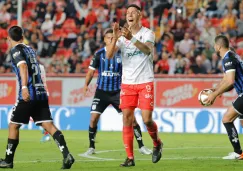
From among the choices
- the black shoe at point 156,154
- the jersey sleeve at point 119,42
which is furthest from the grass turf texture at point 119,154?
the jersey sleeve at point 119,42

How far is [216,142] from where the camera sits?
18.8 m

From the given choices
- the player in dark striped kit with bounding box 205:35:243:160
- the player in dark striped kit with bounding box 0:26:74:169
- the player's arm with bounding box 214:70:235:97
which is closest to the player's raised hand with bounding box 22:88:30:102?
the player in dark striped kit with bounding box 0:26:74:169

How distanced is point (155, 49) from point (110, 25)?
2.63 metres

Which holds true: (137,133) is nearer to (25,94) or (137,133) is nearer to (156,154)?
(156,154)

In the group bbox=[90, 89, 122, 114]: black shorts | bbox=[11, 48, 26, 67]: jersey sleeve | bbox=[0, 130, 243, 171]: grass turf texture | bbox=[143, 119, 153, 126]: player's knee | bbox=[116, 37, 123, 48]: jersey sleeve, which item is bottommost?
bbox=[0, 130, 243, 171]: grass turf texture

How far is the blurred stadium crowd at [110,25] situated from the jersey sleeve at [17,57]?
1344 cm

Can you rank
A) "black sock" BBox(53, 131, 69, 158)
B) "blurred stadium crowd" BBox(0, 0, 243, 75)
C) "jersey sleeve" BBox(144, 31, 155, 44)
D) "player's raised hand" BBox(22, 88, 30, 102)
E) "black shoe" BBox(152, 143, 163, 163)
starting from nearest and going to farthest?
"player's raised hand" BBox(22, 88, 30, 102) < "black sock" BBox(53, 131, 69, 158) < "jersey sleeve" BBox(144, 31, 155, 44) < "black shoe" BBox(152, 143, 163, 163) < "blurred stadium crowd" BBox(0, 0, 243, 75)

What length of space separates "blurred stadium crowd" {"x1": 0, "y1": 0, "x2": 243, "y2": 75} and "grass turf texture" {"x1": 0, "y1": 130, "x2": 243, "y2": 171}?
4.22m

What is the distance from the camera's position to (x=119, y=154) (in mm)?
14930

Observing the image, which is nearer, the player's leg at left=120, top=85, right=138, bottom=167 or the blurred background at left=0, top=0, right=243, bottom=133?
the player's leg at left=120, top=85, right=138, bottom=167

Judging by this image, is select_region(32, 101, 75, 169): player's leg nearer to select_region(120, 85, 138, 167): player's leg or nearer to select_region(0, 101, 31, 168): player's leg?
select_region(0, 101, 31, 168): player's leg

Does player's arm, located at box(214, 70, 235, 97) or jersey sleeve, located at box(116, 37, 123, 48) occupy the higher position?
jersey sleeve, located at box(116, 37, 123, 48)

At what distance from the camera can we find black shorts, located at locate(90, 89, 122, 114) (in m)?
15.6

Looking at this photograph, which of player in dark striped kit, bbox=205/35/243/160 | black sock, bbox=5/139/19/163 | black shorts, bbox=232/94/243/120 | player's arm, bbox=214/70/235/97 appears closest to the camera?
black sock, bbox=5/139/19/163
